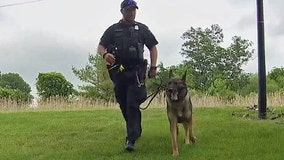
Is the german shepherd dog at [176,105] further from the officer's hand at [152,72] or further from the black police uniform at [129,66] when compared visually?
the black police uniform at [129,66]

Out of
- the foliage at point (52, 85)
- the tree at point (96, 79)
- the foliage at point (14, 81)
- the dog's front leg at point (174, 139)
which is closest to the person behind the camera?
the dog's front leg at point (174, 139)

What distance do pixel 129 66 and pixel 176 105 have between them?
3.08 feet

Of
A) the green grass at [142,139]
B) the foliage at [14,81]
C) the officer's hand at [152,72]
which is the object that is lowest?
the green grass at [142,139]

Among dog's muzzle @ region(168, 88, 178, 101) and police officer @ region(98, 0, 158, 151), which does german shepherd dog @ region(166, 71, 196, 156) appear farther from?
police officer @ region(98, 0, 158, 151)

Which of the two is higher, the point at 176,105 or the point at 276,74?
the point at 276,74

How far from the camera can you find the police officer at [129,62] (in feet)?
24.2

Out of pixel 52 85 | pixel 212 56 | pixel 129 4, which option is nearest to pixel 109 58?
pixel 129 4

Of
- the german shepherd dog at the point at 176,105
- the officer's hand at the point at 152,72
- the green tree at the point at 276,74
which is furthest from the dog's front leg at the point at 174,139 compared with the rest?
the green tree at the point at 276,74

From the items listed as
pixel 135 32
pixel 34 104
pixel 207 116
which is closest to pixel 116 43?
pixel 135 32

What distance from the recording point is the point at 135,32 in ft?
24.5

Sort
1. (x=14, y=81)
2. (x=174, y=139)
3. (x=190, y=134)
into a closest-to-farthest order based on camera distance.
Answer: (x=174, y=139) < (x=190, y=134) < (x=14, y=81)

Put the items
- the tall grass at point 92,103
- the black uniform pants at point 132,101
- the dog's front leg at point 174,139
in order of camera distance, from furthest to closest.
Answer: the tall grass at point 92,103, the black uniform pants at point 132,101, the dog's front leg at point 174,139

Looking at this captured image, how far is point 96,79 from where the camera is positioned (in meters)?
38.6

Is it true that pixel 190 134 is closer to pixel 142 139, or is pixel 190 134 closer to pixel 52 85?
pixel 142 139
